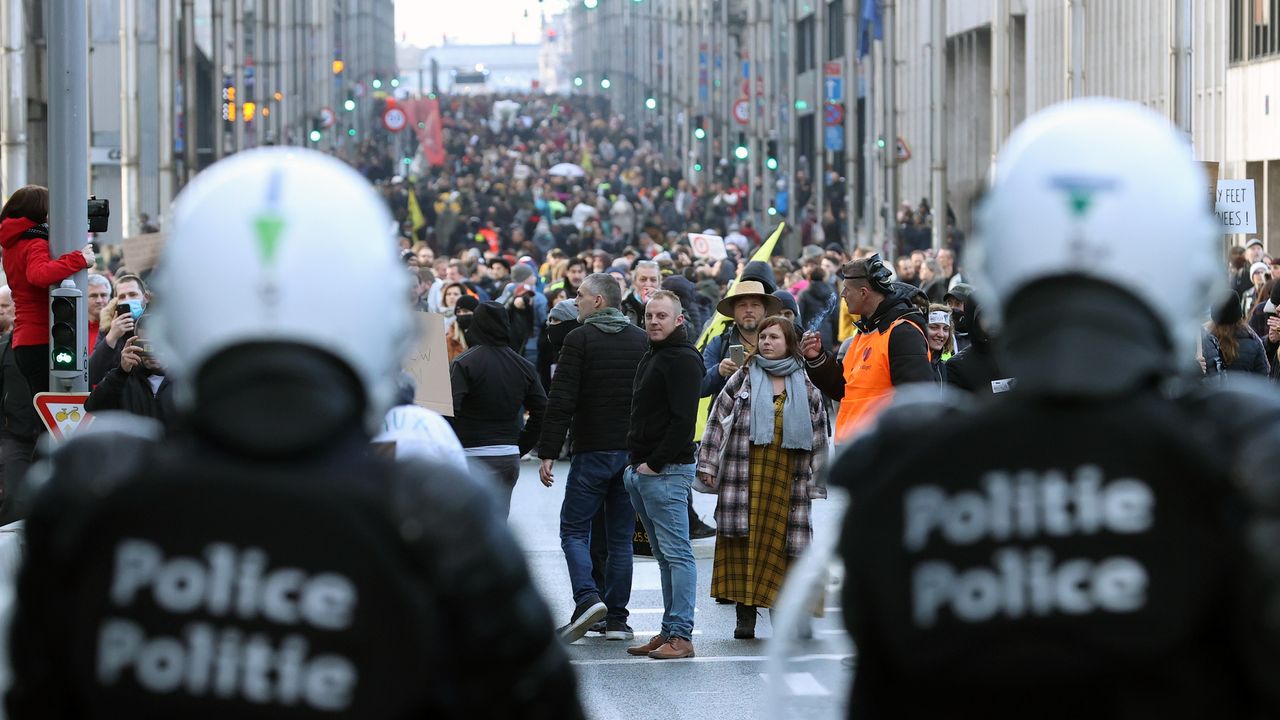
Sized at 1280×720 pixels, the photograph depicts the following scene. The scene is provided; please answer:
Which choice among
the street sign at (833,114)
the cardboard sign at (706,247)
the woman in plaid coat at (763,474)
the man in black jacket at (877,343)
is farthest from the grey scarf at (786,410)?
the street sign at (833,114)

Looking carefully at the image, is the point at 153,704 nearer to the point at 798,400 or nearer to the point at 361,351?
the point at 361,351

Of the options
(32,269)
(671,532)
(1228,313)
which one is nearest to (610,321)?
(671,532)

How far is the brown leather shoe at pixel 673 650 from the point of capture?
999 cm

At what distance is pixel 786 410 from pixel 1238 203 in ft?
36.4

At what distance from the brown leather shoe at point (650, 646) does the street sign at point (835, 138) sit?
3925cm

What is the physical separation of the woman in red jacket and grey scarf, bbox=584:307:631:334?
115 inches

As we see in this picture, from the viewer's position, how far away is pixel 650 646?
10.1 metres

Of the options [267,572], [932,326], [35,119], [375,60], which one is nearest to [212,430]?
[267,572]

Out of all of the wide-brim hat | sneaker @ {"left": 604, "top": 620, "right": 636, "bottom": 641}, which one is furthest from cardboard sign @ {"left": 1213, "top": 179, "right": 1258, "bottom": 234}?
sneaker @ {"left": 604, "top": 620, "right": 636, "bottom": 641}

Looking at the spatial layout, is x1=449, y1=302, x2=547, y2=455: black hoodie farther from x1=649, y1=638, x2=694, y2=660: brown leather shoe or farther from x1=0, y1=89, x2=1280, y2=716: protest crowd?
x1=649, y1=638, x2=694, y2=660: brown leather shoe

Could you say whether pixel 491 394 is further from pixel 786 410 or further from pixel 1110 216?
pixel 1110 216

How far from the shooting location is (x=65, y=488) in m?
2.60

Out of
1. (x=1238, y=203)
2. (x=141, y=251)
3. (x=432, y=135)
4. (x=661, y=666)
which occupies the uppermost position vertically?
(x=432, y=135)

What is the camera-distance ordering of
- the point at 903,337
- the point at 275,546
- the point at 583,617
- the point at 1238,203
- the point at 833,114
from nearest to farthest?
the point at 275,546, the point at 903,337, the point at 583,617, the point at 1238,203, the point at 833,114
